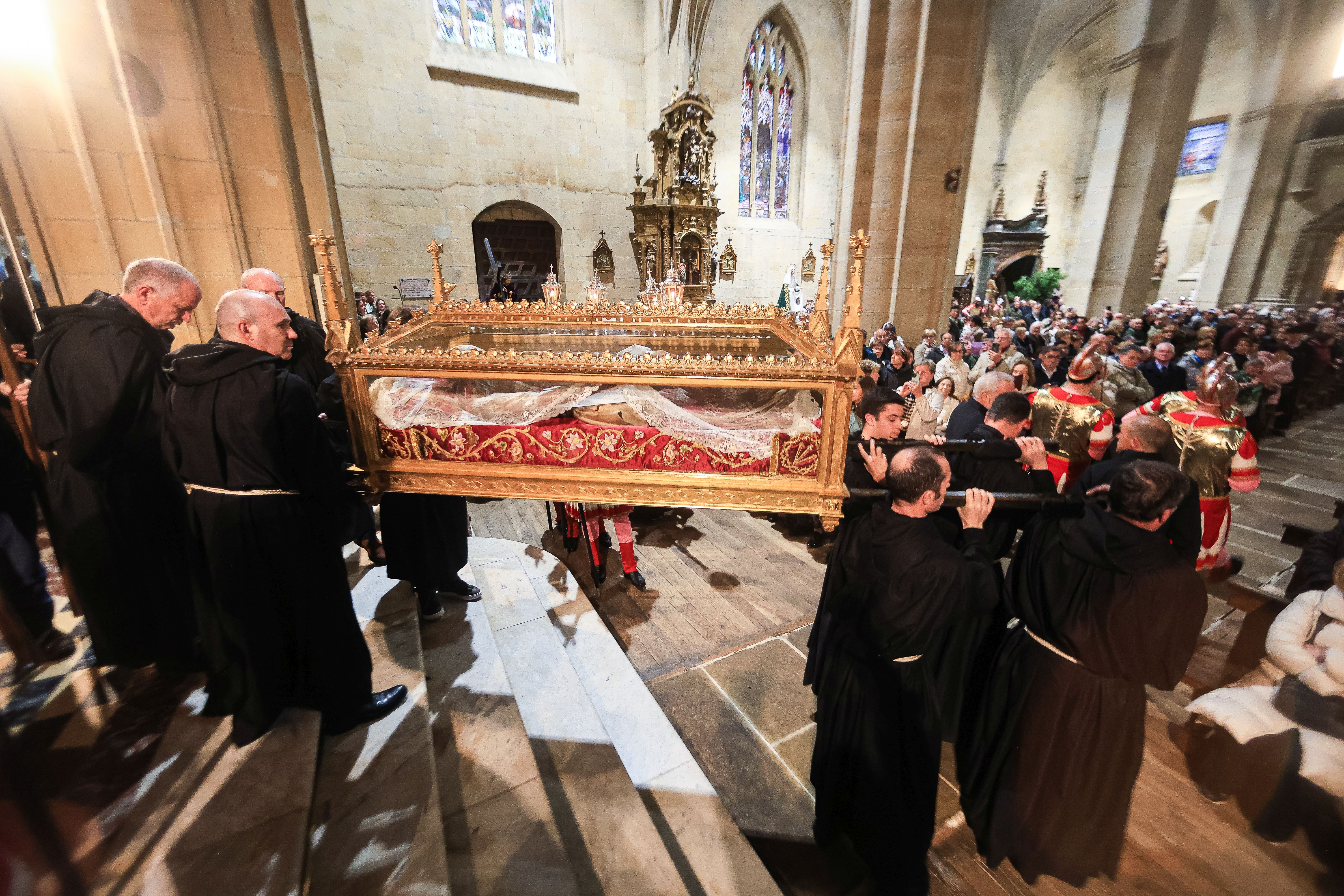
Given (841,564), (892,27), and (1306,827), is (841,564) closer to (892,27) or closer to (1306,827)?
(1306,827)

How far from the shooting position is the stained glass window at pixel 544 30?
10.7m

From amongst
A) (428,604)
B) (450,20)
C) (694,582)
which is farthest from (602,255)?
(428,604)

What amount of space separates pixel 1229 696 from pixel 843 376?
205 cm

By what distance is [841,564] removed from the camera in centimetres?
187

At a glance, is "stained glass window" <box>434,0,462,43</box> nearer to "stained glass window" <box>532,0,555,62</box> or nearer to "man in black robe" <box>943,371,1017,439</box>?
"stained glass window" <box>532,0,555,62</box>

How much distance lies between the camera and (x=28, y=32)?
11.7ft

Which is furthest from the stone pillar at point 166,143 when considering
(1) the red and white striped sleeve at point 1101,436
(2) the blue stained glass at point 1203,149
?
(2) the blue stained glass at point 1203,149

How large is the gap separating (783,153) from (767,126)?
88cm

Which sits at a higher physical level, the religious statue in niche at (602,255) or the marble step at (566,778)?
the religious statue in niche at (602,255)

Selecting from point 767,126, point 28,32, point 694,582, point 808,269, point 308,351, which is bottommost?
point 694,582

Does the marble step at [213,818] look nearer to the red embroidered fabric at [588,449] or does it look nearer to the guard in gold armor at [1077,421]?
the red embroidered fabric at [588,449]

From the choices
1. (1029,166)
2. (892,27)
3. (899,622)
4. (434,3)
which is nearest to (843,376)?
(899,622)

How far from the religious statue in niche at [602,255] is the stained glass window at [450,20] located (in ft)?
14.7

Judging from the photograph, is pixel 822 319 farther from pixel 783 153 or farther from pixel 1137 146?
pixel 783 153
